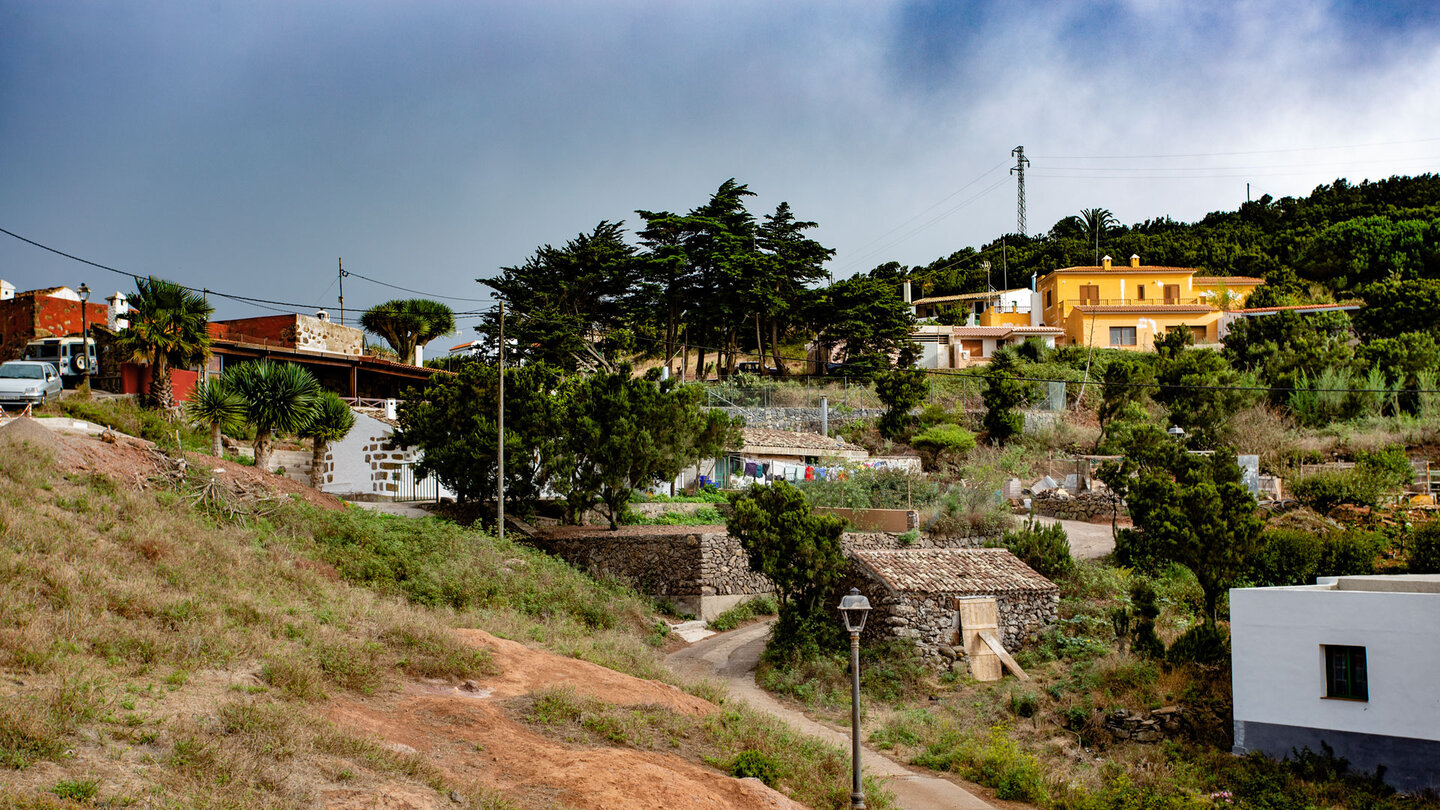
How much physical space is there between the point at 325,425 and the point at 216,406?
120 inches

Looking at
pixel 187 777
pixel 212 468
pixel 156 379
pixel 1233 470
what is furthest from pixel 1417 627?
pixel 156 379

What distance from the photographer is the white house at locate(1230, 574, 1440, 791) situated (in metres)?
14.5

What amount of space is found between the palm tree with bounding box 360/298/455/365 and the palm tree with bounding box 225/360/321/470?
2785cm

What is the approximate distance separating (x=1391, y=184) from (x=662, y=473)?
8593 cm

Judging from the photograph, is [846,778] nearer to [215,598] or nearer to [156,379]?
[215,598]

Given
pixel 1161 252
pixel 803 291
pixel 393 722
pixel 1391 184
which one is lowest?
pixel 393 722

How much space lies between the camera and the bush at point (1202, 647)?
18578 mm

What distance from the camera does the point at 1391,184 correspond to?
82.6 metres

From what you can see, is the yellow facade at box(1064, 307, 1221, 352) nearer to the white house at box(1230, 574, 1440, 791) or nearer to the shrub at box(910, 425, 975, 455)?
the shrub at box(910, 425, 975, 455)

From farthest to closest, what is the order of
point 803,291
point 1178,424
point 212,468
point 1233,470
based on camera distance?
point 803,291 < point 1178,424 < point 1233,470 < point 212,468

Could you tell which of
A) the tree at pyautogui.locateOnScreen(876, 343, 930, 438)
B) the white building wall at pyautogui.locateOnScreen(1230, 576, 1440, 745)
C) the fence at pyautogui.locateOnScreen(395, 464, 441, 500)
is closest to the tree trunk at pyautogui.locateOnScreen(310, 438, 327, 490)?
the fence at pyautogui.locateOnScreen(395, 464, 441, 500)

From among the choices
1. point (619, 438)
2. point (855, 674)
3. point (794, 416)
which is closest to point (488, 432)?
point (619, 438)

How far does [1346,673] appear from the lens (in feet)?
50.4

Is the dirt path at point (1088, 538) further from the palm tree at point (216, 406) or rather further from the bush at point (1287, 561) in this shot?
the palm tree at point (216, 406)
